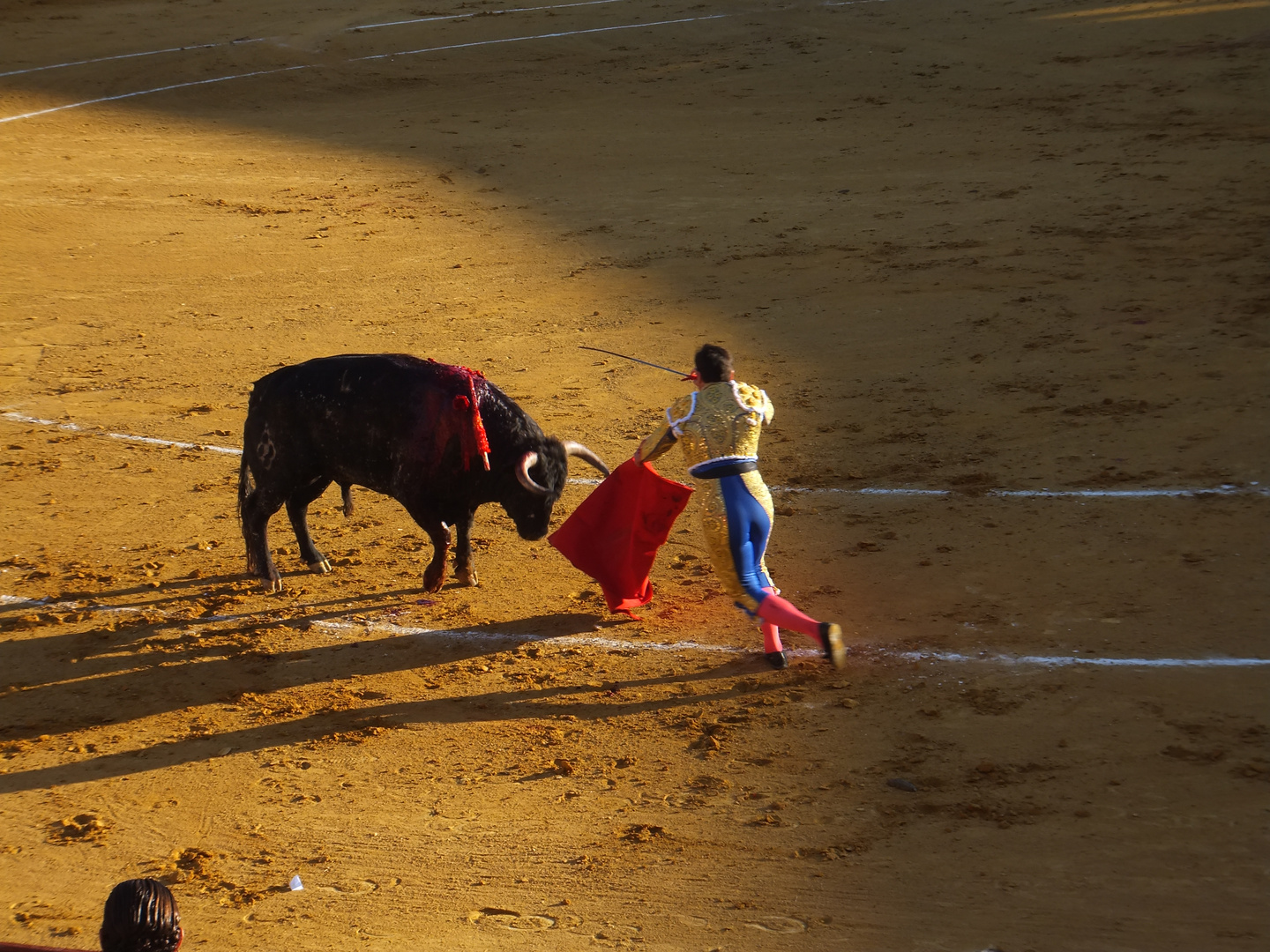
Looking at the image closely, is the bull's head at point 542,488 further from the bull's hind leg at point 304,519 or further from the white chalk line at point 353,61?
the white chalk line at point 353,61

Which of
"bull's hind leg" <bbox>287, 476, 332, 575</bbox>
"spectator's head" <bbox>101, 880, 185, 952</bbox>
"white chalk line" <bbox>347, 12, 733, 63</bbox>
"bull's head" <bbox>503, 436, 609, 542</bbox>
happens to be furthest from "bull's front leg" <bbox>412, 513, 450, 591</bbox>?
"white chalk line" <bbox>347, 12, 733, 63</bbox>

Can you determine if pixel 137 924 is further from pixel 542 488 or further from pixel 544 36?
pixel 544 36

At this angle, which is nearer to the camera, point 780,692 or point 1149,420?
point 780,692

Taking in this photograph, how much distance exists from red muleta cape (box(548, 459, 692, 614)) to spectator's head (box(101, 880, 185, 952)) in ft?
14.4

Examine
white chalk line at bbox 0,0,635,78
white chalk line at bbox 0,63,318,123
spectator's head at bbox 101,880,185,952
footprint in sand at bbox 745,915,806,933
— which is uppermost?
white chalk line at bbox 0,0,635,78

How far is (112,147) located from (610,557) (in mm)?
11844

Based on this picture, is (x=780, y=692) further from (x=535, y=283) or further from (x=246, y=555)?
(x=535, y=283)

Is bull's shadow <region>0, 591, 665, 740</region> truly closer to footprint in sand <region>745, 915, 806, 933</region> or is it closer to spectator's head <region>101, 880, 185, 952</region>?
footprint in sand <region>745, 915, 806, 933</region>

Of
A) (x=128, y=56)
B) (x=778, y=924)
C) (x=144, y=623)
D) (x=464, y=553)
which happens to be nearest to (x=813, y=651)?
(x=464, y=553)

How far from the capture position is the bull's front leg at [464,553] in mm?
6891

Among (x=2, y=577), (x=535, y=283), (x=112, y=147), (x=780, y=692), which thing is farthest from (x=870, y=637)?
(x=112, y=147)

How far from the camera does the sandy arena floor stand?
470cm

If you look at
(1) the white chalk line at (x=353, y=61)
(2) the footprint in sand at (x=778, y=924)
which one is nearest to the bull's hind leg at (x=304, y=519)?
(2) the footprint in sand at (x=778, y=924)

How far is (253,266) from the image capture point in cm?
1239
